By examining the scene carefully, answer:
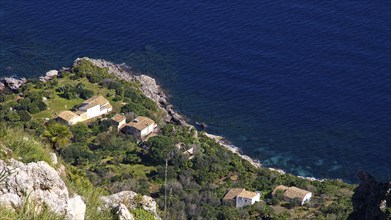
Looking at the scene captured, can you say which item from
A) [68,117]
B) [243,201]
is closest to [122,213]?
[243,201]

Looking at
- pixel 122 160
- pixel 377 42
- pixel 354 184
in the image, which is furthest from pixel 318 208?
pixel 377 42

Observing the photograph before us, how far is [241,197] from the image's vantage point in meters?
64.0

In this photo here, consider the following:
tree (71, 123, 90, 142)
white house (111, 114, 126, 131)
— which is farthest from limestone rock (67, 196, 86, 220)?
white house (111, 114, 126, 131)

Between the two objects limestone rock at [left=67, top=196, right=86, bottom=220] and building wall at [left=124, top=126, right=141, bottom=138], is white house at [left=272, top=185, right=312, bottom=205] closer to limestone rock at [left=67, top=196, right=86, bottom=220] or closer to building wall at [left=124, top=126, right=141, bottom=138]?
building wall at [left=124, top=126, right=141, bottom=138]

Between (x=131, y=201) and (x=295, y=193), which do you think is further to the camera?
(x=295, y=193)

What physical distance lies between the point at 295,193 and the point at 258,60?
4043 cm

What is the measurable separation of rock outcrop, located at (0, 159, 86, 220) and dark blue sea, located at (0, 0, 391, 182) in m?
62.2

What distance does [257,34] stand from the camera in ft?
362

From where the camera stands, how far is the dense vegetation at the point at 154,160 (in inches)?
2410

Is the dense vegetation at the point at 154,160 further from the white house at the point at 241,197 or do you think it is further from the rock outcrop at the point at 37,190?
the rock outcrop at the point at 37,190

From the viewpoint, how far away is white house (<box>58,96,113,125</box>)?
80.4 m

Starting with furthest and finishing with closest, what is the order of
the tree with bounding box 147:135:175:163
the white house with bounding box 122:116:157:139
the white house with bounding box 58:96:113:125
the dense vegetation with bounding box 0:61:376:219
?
the white house with bounding box 58:96:113:125
the white house with bounding box 122:116:157:139
the tree with bounding box 147:135:175:163
the dense vegetation with bounding box 0:61:376:219

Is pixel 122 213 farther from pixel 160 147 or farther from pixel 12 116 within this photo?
pixel 12 116

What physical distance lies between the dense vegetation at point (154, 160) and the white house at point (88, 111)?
4.46 feet
